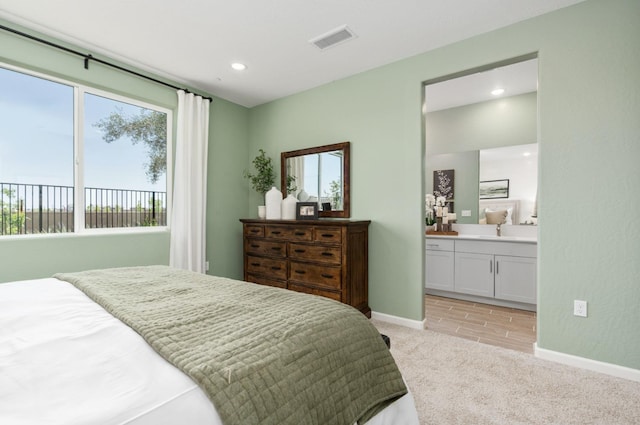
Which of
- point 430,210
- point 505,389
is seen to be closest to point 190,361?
point 505,389

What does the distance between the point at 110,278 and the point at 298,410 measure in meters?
1.50

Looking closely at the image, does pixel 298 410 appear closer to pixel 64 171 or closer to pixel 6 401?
pixel 6 401

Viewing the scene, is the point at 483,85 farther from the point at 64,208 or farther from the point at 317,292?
the point at 64,208

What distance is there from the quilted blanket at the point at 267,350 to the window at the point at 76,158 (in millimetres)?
1844

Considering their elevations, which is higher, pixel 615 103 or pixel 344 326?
pixel 615 103

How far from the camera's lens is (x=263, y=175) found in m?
4.07

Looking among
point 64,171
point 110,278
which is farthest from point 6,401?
point 64,171

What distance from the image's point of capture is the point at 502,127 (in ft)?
13.4

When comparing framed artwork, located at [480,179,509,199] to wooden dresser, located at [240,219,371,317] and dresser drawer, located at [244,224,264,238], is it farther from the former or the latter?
dresser drawer, located at [244,224,264,238]

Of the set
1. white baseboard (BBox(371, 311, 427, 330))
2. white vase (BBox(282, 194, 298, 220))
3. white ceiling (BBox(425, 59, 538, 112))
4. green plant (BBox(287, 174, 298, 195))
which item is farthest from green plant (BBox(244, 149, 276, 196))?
white ceiling (BBox(425, 59, 538, 112))

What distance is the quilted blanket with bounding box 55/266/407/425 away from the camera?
792 mm

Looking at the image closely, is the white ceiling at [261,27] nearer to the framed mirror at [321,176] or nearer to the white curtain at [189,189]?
the white curtain at [189,189]

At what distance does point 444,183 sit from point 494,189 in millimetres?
641

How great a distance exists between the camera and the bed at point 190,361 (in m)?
0.71
